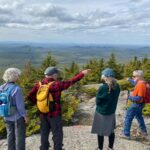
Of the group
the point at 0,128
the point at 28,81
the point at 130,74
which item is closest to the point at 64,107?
the point at 28,81

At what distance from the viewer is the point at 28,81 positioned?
14195mm

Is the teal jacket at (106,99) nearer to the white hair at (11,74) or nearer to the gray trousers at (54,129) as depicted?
the gray trousers at (54,129)

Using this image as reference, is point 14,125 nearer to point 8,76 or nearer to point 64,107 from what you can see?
point 8,76

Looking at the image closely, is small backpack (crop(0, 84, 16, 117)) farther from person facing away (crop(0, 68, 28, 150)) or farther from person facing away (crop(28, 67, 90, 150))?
person facing away (crop(28, 67, 90, 150))

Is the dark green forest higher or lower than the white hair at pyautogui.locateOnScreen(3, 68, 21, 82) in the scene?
lower

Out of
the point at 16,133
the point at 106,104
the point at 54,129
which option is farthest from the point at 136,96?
the point at 16,133

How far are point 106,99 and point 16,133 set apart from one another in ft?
8.05

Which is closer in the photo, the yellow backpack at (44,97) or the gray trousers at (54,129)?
the yellow backpack at (44,97)

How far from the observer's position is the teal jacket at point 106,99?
8602mm

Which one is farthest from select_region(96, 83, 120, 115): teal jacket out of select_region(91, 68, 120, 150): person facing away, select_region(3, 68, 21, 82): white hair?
select_region(3, 68, 21, 82): white hair

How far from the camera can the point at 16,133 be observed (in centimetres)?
839

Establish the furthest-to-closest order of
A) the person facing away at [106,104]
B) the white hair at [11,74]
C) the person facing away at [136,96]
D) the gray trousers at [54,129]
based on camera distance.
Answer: the person facing away at [136,96] < the person facing away at [106,104] < the gray trousers at [54,129] < the white hair at [11,74]

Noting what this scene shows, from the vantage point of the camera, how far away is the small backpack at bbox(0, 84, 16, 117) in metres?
8.02

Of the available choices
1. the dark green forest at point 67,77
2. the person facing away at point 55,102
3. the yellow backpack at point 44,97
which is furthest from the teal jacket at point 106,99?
the yellow backpack at point 44,97
